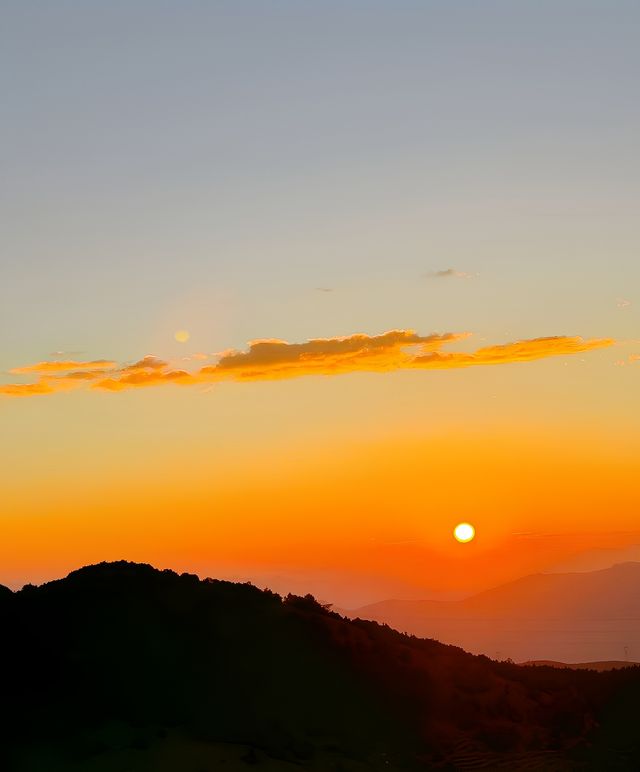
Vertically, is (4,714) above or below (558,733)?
above

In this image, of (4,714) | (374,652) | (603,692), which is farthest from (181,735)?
(603,692)

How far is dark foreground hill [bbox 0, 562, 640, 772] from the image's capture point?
39250 millimetres

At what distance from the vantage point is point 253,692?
44.5 meters

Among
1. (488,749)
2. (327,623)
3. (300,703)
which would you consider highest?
(327,623)

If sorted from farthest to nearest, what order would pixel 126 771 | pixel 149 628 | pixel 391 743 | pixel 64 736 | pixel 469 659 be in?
pixel 469 659 < pixel 149 628 < pixel 391 743 < pixel 64 736 < pixel 126 771

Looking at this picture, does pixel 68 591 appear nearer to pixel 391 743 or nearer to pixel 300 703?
pixel 300 703

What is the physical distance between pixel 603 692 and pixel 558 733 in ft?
18.0

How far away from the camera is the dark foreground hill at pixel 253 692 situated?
39.2m

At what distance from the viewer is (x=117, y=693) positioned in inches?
1693

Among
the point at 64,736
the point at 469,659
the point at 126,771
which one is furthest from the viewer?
the point at 469,659

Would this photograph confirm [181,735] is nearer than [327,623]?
Yes

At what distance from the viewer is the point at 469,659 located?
2031 inches

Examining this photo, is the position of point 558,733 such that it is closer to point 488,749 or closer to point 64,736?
point 488,749

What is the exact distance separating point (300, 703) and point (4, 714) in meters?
12.1
